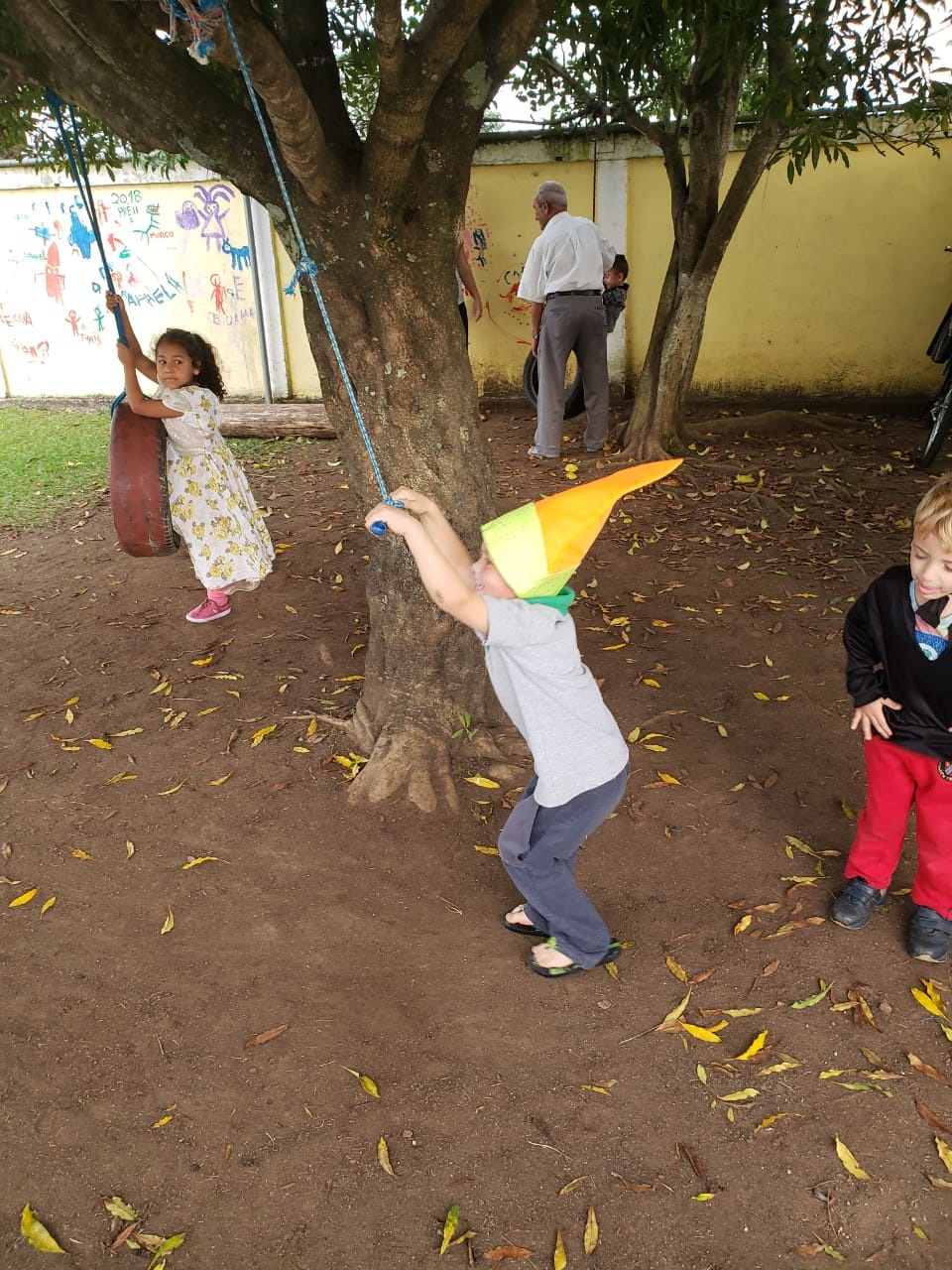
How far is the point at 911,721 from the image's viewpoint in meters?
2.59

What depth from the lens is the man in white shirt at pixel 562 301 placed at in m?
7.12

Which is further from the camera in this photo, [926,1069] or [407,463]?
[407,463]

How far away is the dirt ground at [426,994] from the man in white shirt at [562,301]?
335cm

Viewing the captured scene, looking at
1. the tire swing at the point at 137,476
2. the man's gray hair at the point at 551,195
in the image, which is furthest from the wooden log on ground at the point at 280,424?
the tire swing at the point at 137,476

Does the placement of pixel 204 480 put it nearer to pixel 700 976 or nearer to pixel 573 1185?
pixel 700 976

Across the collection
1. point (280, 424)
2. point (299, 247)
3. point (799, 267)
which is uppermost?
point (299, 247)

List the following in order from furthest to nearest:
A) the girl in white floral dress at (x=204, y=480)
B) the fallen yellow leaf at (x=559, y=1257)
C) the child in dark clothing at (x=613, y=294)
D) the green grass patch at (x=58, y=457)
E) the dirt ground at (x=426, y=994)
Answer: the child in dark clothing at (x=613, y=294) < the green grass patch at (x=58, y=457) < the girl in white floral dress at (x=204, y=480) < the dirt ground at (x=426, y=994) < the fallen yellow leaf at (x=559, y=1257)

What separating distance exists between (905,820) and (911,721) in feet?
1.13

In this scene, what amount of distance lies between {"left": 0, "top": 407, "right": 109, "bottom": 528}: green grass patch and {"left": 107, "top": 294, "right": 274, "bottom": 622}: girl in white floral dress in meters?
2.75

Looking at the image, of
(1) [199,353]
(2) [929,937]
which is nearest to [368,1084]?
(2) [929,937]

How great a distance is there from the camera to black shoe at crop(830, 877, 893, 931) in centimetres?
284

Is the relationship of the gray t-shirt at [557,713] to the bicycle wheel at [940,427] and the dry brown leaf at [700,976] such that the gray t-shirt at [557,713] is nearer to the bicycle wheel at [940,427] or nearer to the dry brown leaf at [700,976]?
the dry brown leaf at [700,976]

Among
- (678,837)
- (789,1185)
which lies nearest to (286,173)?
(678,837)

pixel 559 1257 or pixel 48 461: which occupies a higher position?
pixel 48 461
